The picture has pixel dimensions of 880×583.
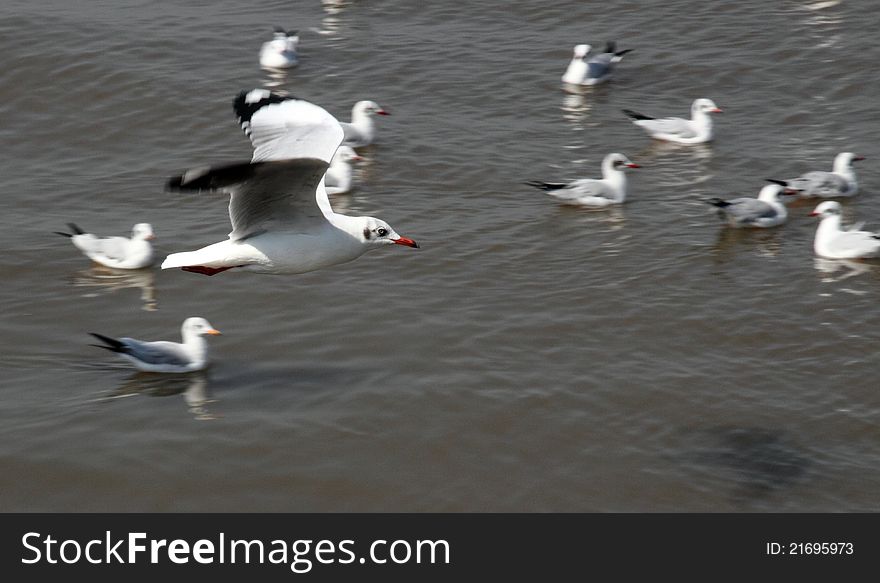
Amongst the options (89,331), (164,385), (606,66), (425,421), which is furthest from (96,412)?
(606,66)

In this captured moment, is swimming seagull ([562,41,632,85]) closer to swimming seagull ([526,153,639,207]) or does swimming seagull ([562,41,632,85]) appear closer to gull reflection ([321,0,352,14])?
swimming seagull ([526,153,639,207])

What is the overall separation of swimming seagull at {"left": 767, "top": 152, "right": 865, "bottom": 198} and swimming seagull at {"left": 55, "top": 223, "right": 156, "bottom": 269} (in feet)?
23.5

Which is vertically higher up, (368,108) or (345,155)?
(368,108)

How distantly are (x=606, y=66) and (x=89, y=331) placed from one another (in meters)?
9.52

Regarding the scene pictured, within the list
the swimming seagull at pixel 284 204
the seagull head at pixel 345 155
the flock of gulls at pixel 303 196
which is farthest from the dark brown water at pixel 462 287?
the swimming seagull at pixel 284 204

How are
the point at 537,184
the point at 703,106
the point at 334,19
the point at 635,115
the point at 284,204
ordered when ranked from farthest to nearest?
the point at 334,19
the point at 635,115
the point at 703,106
the point at 537,184
the point at 284,204

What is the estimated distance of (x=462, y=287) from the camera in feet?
44.8

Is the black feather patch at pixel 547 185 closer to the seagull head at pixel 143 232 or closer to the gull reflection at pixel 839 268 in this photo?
the gull reflection at pixel 839 268

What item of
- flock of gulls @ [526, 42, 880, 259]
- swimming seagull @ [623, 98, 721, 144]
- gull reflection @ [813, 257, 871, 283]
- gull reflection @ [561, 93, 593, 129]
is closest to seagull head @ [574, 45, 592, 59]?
gull reflection @ [561, 93, 593, 129]

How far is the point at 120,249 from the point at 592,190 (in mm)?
5402

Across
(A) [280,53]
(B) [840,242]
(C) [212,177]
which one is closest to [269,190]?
(C) [212,177]

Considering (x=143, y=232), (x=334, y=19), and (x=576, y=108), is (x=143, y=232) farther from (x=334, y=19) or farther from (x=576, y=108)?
(x=334, y=19)

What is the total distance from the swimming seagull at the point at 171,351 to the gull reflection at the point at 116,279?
5.86 feet

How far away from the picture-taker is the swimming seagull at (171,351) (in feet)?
39.1
